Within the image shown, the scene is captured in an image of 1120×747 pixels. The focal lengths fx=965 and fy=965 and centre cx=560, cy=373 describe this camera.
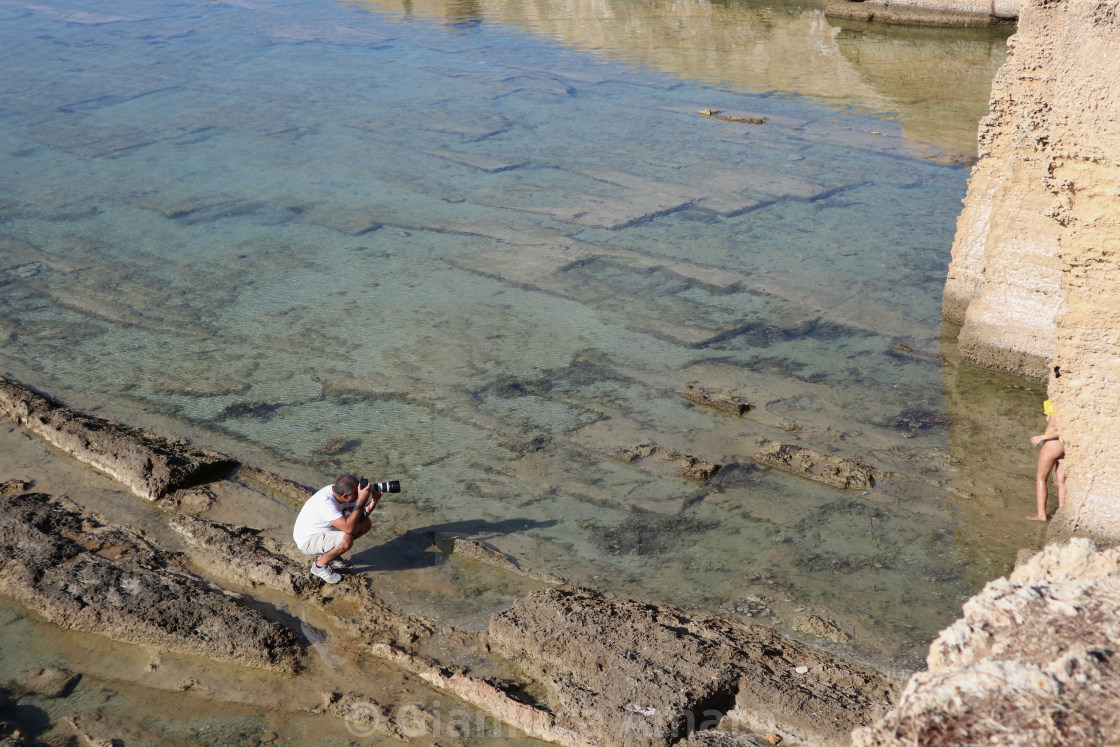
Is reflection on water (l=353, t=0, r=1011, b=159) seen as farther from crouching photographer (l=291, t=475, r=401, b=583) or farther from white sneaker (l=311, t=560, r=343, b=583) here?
white sneaker (l=311, t=560, r=343, b=583)

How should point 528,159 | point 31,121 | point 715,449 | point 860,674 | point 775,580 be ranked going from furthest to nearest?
1. point 31,121
2. point 528,159
3. point 715,449
4. point 775,580
5. point 860,674

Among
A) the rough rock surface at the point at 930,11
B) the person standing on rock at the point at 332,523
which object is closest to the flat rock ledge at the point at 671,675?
the person standing on rock at the point at 332,523

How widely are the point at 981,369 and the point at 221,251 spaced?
6.43 metres

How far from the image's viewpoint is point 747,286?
7.96m

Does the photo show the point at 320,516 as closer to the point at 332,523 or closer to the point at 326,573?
the point at 332,523

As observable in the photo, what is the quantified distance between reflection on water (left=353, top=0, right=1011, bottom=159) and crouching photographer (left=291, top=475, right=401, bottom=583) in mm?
8962

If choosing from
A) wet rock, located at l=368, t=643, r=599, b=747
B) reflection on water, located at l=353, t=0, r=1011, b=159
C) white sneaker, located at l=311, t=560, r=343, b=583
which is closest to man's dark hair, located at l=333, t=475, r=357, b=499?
white sneaker, located at l=311, t=560, r=343, b=583

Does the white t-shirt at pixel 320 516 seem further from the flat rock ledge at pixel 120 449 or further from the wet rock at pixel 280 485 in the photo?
the flat rock ledge at pixel 120 449

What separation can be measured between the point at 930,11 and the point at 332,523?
610 inches

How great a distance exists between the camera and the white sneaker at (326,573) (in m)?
4.50

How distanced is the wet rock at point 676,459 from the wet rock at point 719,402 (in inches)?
24.7

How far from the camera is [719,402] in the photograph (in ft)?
20.4

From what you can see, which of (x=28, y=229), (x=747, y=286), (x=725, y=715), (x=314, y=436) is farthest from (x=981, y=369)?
(x=28, y=229)

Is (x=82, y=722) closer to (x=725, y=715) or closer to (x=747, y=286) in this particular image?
(x=725, y=715)
